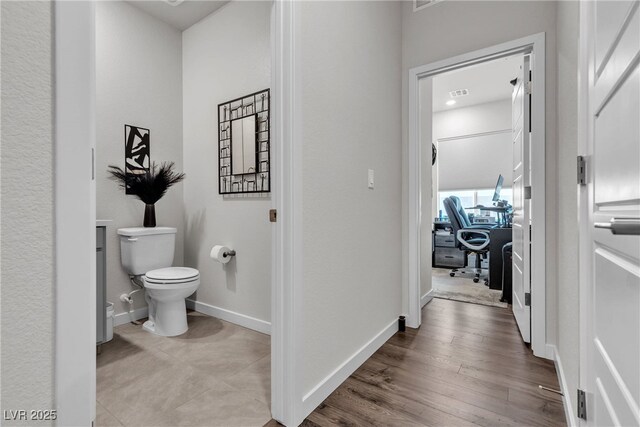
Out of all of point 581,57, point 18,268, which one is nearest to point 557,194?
point 581,57

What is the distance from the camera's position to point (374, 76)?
206cm

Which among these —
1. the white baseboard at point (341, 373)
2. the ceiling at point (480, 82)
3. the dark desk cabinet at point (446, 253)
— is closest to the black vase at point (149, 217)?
the white baseboard at point (341, 373)

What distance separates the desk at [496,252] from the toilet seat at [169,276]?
121 inches

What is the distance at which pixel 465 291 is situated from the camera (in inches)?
140

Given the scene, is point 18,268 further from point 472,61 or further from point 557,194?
point 472,61

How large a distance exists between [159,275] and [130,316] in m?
0.69

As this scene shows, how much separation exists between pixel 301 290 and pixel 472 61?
205cm

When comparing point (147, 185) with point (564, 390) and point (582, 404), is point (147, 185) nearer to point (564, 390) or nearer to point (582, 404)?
point (582, 404)

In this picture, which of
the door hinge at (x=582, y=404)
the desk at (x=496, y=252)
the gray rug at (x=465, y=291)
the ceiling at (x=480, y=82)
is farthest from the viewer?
the ceiling at (x=480, y=82)

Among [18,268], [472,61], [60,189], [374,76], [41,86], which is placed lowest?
[18,268]

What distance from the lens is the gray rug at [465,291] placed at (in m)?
3.18

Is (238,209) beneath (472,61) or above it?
beneath

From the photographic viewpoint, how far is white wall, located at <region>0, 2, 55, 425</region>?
0.58m

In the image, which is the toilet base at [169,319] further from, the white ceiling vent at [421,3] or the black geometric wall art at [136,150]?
the white ceiling vent at [421,3]
